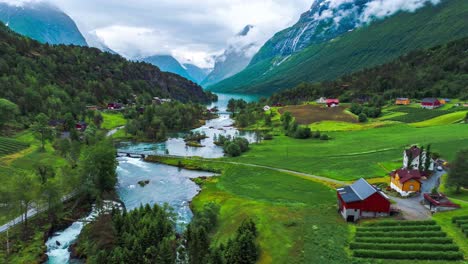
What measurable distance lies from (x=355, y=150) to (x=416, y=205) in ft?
166

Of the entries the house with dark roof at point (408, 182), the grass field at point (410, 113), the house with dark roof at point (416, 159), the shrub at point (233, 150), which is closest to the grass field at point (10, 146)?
the shrub at point (233, 150)

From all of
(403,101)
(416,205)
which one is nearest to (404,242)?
(416,205)

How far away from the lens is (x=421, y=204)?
62062mm

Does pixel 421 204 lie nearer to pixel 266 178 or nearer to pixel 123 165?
pixel 266 178

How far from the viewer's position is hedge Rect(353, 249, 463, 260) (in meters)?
43.8

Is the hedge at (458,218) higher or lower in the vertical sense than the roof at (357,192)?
lower

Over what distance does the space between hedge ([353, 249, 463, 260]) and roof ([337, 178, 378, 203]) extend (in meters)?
12.1

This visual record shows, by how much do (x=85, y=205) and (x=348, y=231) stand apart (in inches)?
2171

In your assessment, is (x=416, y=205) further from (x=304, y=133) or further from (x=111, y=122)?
(x=111, y=122)

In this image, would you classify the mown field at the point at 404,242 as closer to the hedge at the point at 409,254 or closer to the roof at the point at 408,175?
the hedge at the point at 409,254

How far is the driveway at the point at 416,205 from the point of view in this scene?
57175 mm

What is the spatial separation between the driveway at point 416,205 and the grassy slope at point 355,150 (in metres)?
12.4

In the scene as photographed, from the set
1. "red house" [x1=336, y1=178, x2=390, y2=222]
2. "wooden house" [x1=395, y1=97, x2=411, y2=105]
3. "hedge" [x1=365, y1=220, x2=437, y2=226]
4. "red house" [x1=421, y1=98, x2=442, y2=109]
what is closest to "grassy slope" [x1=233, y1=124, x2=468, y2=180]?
"red house" [x1=336, y1=178, x2=390, y2=222]

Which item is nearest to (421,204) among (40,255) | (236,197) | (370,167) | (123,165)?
(370,167)
